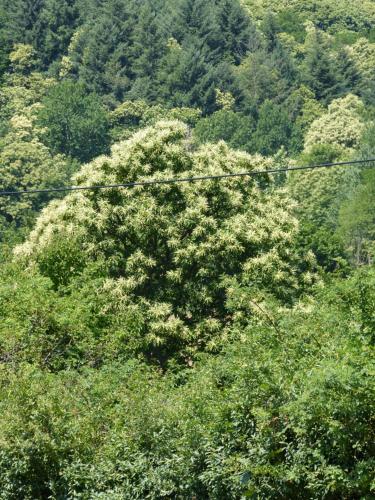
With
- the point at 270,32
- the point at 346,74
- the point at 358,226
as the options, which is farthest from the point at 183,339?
the point at 270,32

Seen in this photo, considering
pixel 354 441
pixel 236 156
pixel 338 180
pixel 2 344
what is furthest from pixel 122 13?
pixel 354 441

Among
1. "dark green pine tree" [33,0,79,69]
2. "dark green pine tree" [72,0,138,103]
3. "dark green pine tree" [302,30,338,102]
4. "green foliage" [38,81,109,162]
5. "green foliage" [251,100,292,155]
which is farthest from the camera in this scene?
"dark green pine tree" [33,0,79,69]

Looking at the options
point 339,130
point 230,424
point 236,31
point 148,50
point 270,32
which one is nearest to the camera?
point 230,424

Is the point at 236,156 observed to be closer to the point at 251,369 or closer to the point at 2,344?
the point at 2,344

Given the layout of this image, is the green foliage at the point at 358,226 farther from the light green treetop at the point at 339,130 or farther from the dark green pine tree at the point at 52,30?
the dark green pine tree at the point at 52,30

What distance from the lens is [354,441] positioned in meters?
13.2

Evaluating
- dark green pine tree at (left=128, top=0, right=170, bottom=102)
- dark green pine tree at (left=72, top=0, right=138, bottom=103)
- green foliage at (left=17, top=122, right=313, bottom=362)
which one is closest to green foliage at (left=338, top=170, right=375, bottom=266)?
green foliage at (left=17, top=122, right=313, bottom=362)

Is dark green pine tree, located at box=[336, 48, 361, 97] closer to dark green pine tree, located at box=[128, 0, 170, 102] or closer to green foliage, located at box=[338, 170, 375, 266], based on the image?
dark green pine tree, located at box=[128, 0, 170, 102]

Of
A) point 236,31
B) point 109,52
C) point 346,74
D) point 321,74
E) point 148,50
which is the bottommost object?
point 346,74

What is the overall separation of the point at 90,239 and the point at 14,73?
357ft

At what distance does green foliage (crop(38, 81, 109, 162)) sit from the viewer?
12169 cm

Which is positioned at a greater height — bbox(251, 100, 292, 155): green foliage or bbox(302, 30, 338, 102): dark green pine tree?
bbox(302, 30, 338, 102): dark green pine tree

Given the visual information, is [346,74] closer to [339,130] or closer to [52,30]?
[339,130]

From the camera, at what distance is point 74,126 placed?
12225cm
